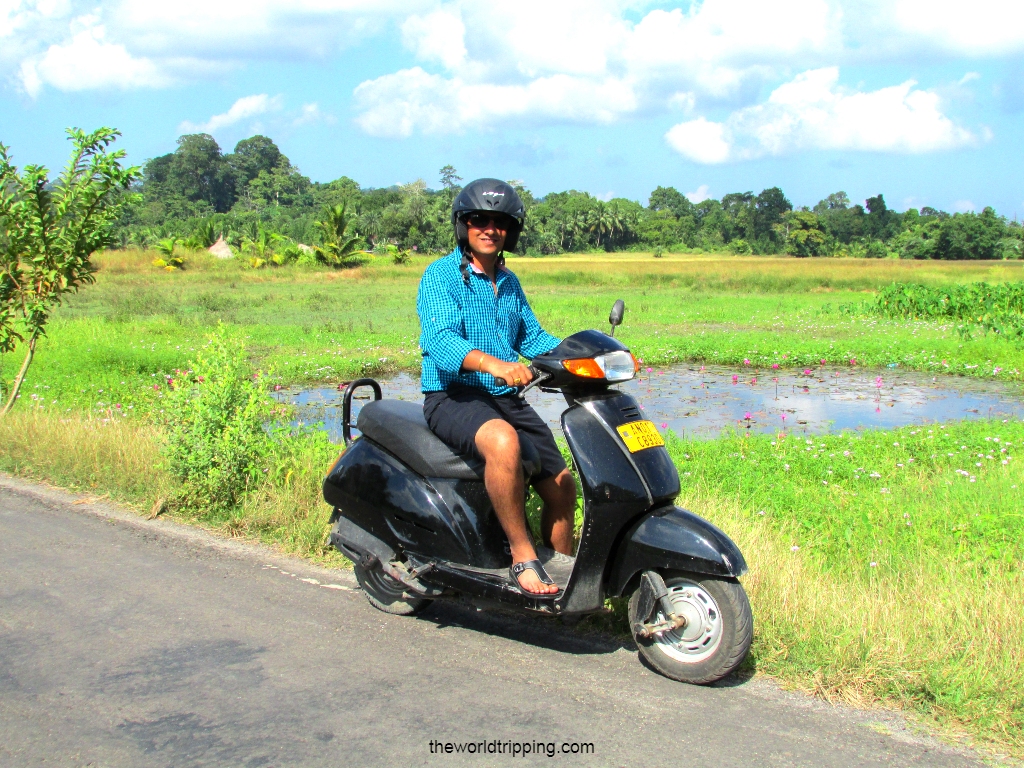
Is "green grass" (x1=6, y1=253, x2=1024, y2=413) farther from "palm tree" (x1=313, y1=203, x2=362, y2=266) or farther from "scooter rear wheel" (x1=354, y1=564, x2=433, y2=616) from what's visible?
"palm tree" (x1=313, y1=203, x2=362, y2=266)

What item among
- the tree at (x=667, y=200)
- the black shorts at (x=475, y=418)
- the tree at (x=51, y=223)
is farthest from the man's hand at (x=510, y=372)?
the tree at (x=667, y=200)

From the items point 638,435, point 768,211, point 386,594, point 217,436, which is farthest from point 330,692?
point 768,211

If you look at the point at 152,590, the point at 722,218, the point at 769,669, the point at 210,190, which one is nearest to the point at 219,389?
the point at 152,590

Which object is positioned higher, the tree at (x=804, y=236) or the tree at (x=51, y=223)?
the tree at (x=804, y=236)

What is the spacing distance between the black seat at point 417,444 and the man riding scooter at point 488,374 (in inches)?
2.9

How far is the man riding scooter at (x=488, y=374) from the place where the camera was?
359 centimetres

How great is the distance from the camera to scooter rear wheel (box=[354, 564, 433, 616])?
404 centimetres

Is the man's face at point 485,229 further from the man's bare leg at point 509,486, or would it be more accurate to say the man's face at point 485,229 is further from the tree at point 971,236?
the tree at point 971,236

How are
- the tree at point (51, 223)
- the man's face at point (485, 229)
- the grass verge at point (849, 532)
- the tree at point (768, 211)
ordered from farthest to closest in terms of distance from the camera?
1. the tree at point (768, 211)
2. the tree at point (51, 223)
3. the man's face at point (485, 229)
4. the grass verge at point (849, 532)

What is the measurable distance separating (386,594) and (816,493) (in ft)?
10.4

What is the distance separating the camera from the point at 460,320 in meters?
3.84

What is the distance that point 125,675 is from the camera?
337 centimetres

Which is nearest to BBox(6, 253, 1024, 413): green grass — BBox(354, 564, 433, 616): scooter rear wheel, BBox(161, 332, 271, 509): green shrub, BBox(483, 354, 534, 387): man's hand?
BBox(161, 332, 271, 509): green shrub

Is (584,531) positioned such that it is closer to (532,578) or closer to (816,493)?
(532,578)
